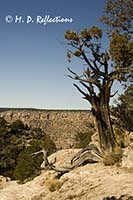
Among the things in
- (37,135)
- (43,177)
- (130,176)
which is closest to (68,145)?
(37,135)

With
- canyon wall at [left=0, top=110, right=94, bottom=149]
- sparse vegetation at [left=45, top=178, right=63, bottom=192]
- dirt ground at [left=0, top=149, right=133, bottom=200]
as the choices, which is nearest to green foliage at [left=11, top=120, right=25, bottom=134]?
canyon wall at [left=0, top=110, right=94, bottom=149]

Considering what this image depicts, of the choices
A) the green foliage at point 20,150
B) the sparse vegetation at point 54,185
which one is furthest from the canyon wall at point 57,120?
the sparse vegetation at point 54,185

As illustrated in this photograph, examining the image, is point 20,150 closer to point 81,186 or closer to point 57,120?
point 57,120

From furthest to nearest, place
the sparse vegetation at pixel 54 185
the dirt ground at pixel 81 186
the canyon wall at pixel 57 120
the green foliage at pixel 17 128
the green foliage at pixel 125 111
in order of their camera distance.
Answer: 1. the canyon wall at pixel 57 120
2. the green foliage at pixel 17 128
3. the green foliage at pixel 125 111
4. the sparse vegetation at pixel 54 185
5. the dirt ground at pixel 81 186

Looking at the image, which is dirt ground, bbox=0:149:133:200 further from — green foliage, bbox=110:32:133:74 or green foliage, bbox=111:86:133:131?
green foliage, bbox=111:86:133:131

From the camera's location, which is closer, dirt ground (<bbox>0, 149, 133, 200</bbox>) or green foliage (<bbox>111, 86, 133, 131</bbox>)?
dirt ground (<bbox>0, 149, 133, 200</bbox>)

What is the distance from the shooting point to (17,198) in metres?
18.2

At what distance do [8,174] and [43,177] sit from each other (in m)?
19.5

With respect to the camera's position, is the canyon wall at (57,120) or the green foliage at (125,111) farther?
the canyon wall at (57,120)

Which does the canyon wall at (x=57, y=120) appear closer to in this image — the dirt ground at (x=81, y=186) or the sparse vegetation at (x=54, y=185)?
the dirt ground at (x=81, y=186)

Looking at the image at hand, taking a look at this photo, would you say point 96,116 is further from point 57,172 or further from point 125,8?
point 125,8

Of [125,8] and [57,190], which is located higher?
[125,8]

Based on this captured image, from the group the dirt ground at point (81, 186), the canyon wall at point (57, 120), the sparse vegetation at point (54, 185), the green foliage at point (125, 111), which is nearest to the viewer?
the dirt ground at point (81, 186)

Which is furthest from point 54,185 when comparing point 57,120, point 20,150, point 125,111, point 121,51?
point 57,120
